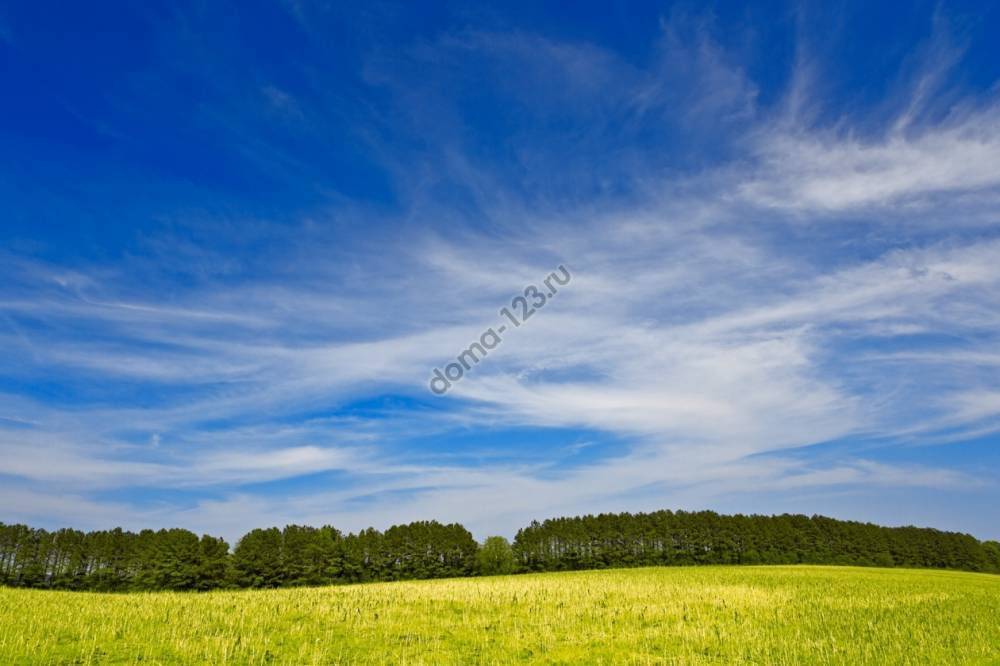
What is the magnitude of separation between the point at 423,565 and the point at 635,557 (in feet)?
136

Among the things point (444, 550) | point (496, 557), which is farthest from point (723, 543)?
point (444, 550)

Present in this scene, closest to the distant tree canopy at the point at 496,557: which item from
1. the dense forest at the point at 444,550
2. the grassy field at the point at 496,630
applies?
the dense forest at the point at 444,550

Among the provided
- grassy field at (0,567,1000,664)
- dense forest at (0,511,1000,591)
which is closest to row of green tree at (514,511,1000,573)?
dense forest at (0,511,1000,591)

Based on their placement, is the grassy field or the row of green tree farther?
the row of green tree

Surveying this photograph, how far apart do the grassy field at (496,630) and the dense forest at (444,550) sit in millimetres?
56927

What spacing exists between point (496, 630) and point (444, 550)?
8298 cm

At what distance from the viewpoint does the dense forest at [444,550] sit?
78250 millimetres

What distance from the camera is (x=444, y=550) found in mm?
99875

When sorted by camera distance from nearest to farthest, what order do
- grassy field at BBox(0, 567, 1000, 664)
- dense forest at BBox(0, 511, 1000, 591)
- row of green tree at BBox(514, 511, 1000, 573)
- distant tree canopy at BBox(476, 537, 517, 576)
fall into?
grassy field at BBox(0, 567, 1000, 664) < dense forest at BBox(0, 511, 1000, 591) < distant tree canopy at BBox(476, 537, 517, 576) < row of green tree at BBox(514, 511, 1000, 573)

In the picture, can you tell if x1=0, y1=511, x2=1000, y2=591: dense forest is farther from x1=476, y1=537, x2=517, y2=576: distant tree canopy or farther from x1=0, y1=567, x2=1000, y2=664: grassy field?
x1=0, y1=567, x2=1000, y2=664: grassy field

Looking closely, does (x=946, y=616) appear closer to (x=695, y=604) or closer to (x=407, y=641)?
(x=695, y=604)

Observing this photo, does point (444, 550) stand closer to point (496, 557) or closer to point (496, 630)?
point (496, 557)

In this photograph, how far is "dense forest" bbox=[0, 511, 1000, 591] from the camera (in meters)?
78.2

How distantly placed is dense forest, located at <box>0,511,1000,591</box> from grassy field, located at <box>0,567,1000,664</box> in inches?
2241
